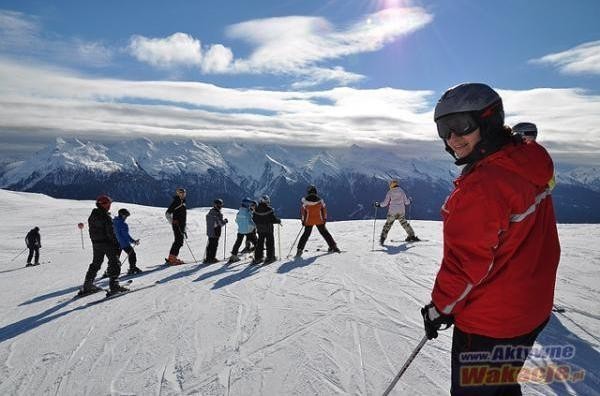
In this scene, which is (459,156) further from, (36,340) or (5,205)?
(5,205)

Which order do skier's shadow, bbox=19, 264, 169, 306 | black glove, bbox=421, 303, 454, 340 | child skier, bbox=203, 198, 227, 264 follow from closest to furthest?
black glove, bbox=421, 303, 454, 340
skier's shadow, bbox=19, 264, 169, 306
child skier, bbox=203, 198, 227, 264

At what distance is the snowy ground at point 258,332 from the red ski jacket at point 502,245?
2.02 meters

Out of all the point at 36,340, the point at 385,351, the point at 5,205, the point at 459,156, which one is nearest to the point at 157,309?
the point at 36,340

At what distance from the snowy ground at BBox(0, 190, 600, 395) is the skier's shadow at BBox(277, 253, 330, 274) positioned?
0.06m

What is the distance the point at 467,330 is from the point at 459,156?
3.50 ft

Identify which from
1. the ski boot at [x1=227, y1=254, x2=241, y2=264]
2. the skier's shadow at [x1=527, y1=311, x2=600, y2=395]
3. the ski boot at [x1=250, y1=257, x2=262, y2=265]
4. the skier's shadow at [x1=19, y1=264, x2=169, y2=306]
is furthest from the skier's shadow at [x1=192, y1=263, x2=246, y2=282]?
the skier's shadow at [x1=527, y1=311, x2=600, y2=395]

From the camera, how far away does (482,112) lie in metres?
2.47

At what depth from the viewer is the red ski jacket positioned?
2.24 meters

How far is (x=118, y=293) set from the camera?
888 cm

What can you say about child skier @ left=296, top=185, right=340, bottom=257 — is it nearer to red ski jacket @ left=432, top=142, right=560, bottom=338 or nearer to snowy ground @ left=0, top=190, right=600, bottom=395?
snowy ground @ left=0, top=190, right=600, bottom=395

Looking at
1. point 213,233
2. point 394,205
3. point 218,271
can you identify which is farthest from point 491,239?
point 394,205

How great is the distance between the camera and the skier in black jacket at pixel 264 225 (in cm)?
1158

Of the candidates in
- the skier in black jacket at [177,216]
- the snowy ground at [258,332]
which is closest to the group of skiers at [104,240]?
the snowy ground at [258,332]

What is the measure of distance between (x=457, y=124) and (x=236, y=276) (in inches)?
320
